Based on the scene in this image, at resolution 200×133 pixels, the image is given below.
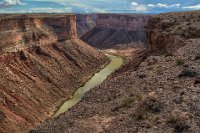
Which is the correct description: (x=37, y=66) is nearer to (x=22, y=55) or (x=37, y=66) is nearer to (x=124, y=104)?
(x=22, y=55)

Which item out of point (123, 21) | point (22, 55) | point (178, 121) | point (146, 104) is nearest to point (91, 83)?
point (22, 55)

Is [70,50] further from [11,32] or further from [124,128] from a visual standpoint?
[124,128]

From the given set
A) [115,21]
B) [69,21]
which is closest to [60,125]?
[69,21]

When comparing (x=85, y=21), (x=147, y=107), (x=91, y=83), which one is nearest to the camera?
(x=147, y=107)

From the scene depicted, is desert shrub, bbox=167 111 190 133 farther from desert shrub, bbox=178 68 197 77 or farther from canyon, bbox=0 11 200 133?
desert shrub, bbox=178 68 197 77

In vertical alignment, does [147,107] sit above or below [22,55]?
above

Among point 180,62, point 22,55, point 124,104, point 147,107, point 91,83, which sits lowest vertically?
point 91,83
